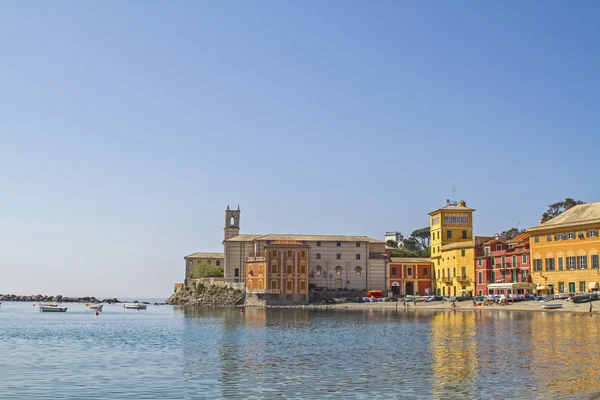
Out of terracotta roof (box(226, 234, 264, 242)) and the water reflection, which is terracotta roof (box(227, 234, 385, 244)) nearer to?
terracotta roof (box(226, 234, 264, 242))

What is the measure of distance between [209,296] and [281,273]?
1888 cm

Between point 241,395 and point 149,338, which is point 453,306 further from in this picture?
point 241,395

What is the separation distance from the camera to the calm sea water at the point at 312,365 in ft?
84.1

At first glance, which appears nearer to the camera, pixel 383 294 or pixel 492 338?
pixel 492 338

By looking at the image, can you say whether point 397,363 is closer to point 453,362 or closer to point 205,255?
point 453,362

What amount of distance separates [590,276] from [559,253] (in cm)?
597

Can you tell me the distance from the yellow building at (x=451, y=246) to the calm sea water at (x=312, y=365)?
54852 mm

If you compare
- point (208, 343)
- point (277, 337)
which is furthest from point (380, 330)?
point (208, 343)

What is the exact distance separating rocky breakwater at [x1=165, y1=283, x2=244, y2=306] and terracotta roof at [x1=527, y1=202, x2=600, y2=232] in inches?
2101

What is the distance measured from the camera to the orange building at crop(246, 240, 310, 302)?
11519 centimetres

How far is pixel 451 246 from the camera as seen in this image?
11156cm

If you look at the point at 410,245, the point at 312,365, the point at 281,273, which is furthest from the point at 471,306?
the point at 410,245

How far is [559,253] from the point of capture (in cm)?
8712

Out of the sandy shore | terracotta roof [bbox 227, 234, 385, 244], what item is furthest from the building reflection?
terracotta roof [bbox 227, 234, 385, 244]
